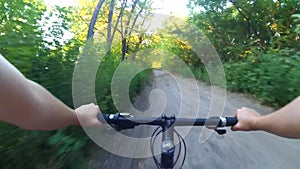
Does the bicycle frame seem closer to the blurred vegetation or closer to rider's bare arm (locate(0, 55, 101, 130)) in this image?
rider's bare arm (locate(0, 55, 101, 130))

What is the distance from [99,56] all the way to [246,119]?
142 inches

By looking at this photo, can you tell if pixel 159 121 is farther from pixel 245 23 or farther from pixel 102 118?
pixel 245 23

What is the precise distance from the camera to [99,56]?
4617 mm

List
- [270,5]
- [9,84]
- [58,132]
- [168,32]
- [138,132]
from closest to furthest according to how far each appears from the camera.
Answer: [9,84] → [58,132] → [138,132] → [270,5] → [168,32]

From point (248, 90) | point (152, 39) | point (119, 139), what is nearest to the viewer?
point (119, 139)

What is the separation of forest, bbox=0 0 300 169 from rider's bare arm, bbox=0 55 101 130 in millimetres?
1092

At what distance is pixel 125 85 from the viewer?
4.72 m

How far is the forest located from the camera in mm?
2270

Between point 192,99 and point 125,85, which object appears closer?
point 125,85

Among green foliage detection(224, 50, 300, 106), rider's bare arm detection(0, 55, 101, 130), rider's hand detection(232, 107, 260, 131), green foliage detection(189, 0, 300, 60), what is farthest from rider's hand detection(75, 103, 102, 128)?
green foliage detection(189, 0, 300, 60)

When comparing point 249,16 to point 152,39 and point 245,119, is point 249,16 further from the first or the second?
point 245,119

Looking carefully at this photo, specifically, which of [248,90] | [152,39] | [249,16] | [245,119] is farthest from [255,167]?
[152,39]

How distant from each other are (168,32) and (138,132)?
2154cm

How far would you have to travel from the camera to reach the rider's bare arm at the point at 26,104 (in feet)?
2.37
